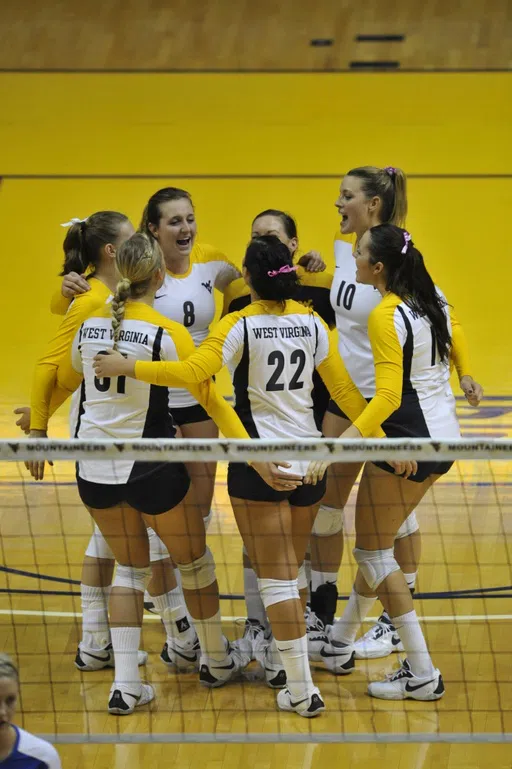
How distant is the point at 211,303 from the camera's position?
19.2 ft

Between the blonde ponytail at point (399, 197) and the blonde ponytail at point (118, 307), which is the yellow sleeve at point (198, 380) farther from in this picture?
the blonde ponytail at point (399, 197)

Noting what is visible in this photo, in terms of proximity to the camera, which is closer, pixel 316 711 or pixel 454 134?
pixel 316 711

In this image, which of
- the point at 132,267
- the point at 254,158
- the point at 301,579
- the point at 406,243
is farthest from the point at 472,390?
the point at 254,158

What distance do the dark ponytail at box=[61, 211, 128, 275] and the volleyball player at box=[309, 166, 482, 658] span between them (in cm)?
111

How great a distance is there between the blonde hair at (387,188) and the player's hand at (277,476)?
1.48 m

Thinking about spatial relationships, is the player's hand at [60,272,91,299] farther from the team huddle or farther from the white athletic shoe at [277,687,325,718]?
the white athletic shoe at [277,687,325,718]

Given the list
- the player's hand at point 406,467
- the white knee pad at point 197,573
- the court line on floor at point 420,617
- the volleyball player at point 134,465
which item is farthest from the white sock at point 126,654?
the player's hand at point 406,467

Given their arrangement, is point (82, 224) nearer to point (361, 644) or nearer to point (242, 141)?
point (361, 644)

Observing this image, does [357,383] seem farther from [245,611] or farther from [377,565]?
[245,611]

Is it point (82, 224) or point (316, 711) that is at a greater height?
point (82, 224)

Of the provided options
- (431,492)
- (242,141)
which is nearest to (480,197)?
(242,141)

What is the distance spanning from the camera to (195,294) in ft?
19.0

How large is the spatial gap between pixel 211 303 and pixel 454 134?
713 centimetres

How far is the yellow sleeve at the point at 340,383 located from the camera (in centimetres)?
488
